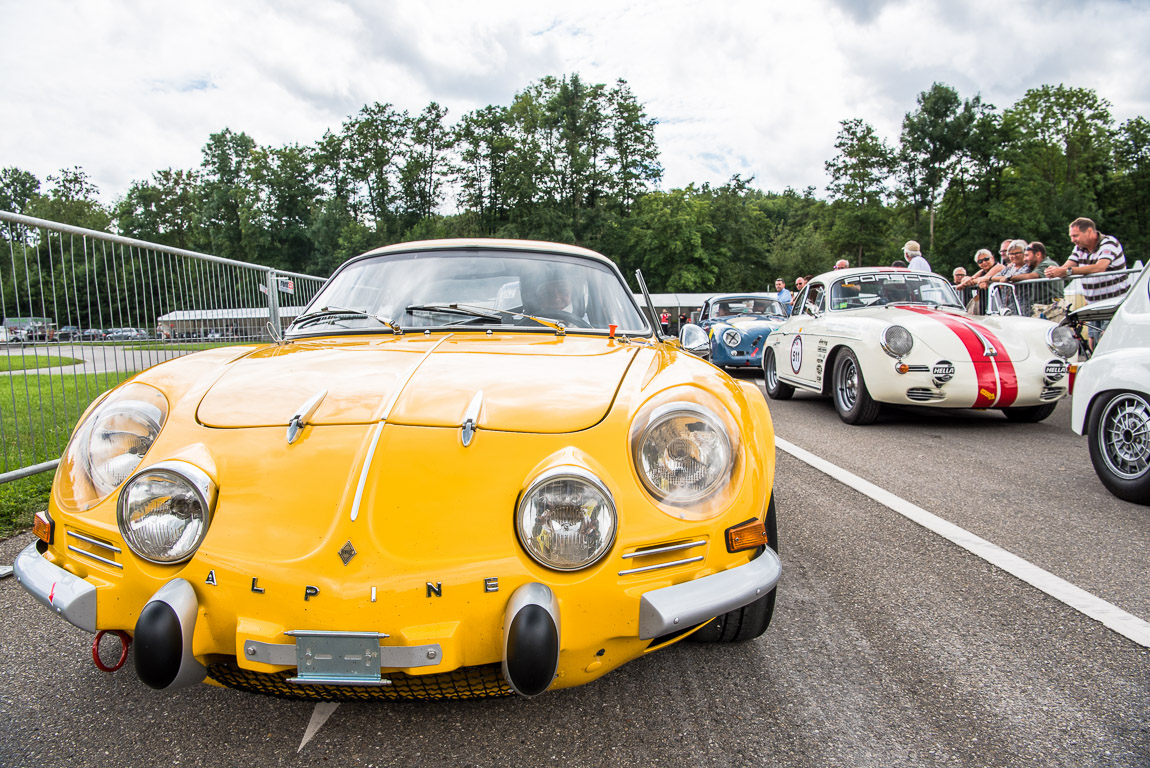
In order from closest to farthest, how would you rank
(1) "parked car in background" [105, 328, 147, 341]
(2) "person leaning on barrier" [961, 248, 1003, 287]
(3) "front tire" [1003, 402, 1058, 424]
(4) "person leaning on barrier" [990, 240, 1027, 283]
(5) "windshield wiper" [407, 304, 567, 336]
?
1. (5) "windshield wiper" [407, 304, 567, 336]
2. (1) "parked car in background" [105, 328, 147, 341]
3. (3) "front tire" [1003, 402, 1058, 424]
4. (4) "person leaning on barrier" [990, 240, 1027, 283]
5. (2) "person leaning on barrier" [961, 248, 1003, 287]

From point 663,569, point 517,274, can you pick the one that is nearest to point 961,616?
point 663,569

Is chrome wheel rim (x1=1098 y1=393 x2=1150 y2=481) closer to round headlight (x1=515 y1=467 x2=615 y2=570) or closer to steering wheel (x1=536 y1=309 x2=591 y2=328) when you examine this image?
steering wheel (x1=536 y1=309 x2=591 y2=328)

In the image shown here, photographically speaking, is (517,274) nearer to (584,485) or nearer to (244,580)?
(584,485)

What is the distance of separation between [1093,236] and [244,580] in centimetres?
902

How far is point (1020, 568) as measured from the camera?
2732 millimetres

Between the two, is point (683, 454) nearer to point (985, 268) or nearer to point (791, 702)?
point (791, 702)

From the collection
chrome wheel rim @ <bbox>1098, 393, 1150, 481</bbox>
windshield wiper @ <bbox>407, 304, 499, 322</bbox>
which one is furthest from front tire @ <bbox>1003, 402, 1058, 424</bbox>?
windshield wiper @ <bbox>407, 304, 499, 322</bbox>

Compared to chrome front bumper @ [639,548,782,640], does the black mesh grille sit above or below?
below

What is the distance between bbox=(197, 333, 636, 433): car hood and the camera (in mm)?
1758

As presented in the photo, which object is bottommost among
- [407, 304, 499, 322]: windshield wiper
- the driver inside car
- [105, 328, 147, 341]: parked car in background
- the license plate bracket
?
the license plate bracket

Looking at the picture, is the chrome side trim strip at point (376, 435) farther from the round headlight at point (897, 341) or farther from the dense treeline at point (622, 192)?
the dense treeline at point (622, 192)

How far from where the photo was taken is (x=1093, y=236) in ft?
24.8

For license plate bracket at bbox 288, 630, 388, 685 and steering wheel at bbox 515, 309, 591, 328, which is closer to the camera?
license plate bracket at bbox 288, 630, 388, 685

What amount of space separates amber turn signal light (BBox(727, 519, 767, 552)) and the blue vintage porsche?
9.35 metres
